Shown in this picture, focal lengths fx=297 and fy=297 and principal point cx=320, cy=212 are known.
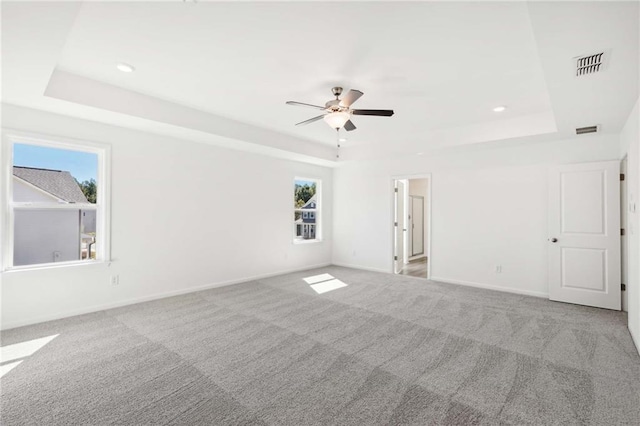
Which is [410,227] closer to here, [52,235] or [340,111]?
[340,111]

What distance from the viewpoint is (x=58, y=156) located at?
370cm

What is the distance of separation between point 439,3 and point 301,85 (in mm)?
1638

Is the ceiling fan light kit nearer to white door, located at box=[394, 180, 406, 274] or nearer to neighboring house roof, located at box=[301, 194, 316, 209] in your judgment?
white door, located at box=[394, 180, 406, 274]

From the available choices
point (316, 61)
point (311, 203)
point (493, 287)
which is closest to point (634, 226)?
point (493, 287)

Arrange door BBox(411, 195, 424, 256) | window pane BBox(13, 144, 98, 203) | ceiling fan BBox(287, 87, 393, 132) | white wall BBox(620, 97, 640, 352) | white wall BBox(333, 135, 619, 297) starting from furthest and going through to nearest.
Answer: door BBox(411, 195, 424, 256) < white wall BBox(333, 135, 619, 297) < window pane BBox(13, 144, 98, 203) < ceiling fan BBox(287, 87, 393, 132) < white wall BBox(620, 97, 640, 352)

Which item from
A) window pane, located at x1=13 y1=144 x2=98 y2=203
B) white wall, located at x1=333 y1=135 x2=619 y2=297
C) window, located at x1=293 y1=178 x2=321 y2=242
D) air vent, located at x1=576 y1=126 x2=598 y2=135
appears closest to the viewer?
window pane, located at x1=13 y1=144 x2=98 y2=203

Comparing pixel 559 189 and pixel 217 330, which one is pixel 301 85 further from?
→ pixel 559 189

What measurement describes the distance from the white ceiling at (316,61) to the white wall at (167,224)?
372 mm

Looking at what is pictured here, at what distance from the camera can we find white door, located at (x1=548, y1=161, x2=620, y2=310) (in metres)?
4.04

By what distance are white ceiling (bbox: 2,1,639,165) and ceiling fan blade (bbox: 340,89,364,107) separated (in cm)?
23

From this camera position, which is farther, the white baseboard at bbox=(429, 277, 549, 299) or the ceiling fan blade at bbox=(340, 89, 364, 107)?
the white baseboard at bbox=(429, 277, 549, 299)

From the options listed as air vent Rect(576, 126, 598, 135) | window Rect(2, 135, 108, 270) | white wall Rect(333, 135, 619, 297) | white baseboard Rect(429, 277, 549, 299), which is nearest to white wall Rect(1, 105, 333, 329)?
window Rect(2, 135, 108, 270)

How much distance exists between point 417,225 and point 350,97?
6444mm

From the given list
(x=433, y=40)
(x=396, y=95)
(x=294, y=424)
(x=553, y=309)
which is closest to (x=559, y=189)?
(x=553, y=309)
